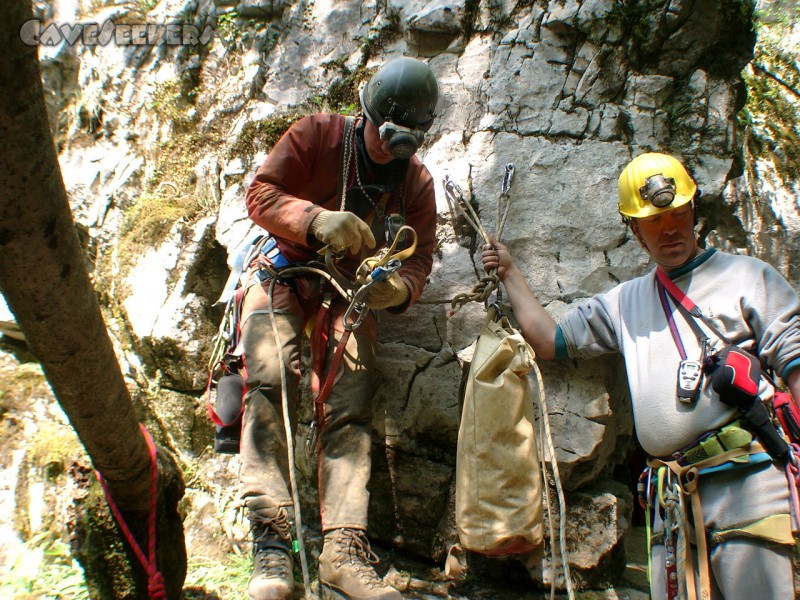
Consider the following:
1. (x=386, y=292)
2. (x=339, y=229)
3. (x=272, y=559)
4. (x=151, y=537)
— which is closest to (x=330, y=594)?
(x=272, y=559)

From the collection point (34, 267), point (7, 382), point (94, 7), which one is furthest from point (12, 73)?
point (94, 7)

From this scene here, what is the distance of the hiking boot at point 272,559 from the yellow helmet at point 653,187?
2113 millimetres

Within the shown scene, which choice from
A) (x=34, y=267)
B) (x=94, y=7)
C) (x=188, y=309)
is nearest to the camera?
(x=34, y=267)

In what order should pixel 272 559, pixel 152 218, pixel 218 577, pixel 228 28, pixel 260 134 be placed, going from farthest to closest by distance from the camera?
pixel 228 28 < pixel 152 218 < pixel 260 134 < pixel 218 577 < pixel 272 559

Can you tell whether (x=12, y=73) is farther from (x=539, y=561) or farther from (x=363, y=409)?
(x=539, y=561)

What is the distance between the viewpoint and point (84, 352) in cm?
206

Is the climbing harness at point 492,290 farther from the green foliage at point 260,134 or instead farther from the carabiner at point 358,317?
the green foliage at point 260,134

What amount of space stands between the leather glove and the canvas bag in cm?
80

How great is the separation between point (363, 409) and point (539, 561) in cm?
112

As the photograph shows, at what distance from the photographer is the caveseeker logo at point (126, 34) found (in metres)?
5.33

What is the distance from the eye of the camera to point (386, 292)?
9.25ft

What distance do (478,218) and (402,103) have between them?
0.94 m

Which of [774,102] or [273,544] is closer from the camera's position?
[273,544]

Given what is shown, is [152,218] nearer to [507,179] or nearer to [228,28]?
[228,28]
